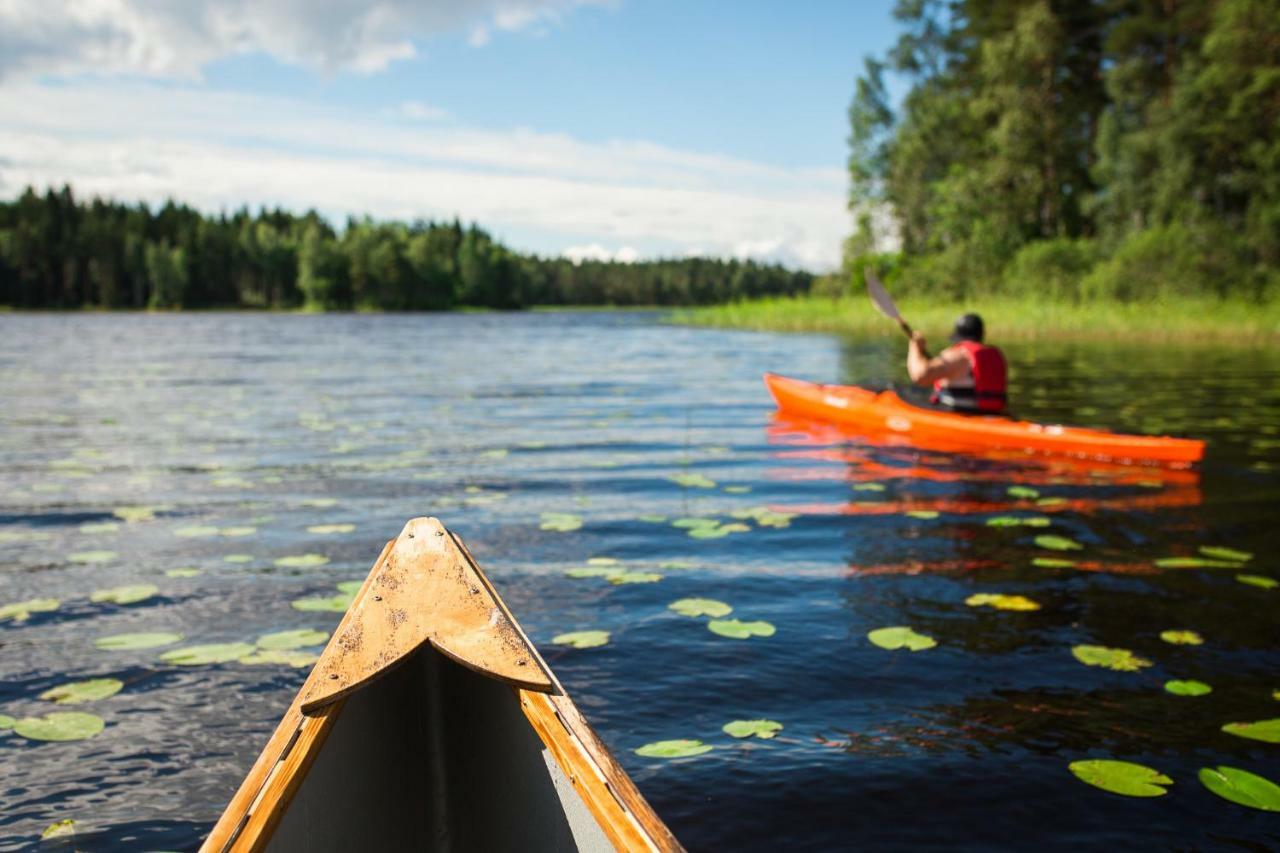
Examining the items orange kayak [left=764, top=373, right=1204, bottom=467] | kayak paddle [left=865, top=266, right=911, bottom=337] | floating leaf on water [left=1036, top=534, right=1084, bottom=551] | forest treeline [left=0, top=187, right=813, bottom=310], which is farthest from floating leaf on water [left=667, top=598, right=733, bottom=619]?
forest treeline [left=0, top=187, right=813, bottom=310]

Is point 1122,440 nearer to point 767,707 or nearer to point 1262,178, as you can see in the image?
point 767,707

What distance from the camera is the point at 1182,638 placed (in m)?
3.73

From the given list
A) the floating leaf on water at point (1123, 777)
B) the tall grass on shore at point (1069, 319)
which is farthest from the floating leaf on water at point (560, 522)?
the tall grass on shore at point (1069, 319)

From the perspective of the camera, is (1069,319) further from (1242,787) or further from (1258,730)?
(1242,787)

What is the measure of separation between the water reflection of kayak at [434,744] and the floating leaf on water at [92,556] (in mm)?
3623

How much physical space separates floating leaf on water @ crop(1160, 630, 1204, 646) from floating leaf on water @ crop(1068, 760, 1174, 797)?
3.86 feet

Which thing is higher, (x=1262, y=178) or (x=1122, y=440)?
(x=1262, y=178)

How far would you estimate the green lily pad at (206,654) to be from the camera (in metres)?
3.54

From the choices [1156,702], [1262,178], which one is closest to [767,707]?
[1156,702]

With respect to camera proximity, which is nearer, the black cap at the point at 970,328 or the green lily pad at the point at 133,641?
the green lily pad at the point at 133,641

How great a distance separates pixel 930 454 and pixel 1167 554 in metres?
3.47

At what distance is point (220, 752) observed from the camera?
2848 millimetres

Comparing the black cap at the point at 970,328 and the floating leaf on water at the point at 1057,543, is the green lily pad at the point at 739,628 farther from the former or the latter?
the black cap at the point at 970,328

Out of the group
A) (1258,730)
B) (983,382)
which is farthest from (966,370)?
(1258,730)
